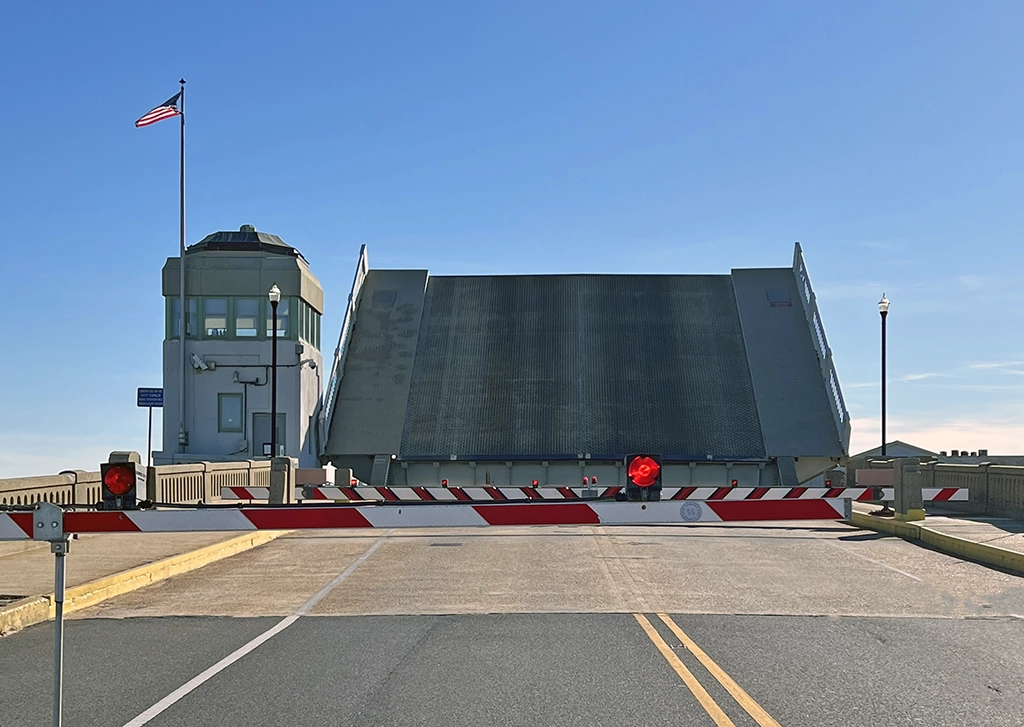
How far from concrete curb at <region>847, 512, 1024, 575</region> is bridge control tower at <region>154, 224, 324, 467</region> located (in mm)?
23780

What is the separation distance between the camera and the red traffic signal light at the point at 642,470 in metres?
11.1

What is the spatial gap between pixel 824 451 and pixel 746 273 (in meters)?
12.1

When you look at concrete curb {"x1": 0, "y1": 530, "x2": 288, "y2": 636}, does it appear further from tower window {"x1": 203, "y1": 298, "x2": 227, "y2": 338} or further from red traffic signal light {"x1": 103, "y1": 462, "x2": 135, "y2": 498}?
tower window {"x1": 203, "y1": 298, "x2": 227, "y2": 338}

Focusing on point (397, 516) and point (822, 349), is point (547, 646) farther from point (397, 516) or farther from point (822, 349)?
point (822, 349)

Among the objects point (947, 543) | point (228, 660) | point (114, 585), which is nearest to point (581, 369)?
point (947, 543)

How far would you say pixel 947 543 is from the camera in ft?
61.5

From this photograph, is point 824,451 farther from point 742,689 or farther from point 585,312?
point 742,689

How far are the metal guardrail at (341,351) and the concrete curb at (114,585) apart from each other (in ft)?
73.1

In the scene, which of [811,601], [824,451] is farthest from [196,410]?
[811,601]

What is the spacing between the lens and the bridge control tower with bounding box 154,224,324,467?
4181cm

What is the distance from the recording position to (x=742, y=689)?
7832mm

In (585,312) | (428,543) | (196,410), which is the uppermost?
(585,312)

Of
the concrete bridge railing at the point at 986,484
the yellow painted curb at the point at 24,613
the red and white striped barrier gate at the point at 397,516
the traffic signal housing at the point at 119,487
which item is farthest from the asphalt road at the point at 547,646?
the concrete bridge railing at the point at 986,484

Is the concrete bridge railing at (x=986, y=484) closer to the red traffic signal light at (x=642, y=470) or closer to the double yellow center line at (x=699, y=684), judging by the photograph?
the red traffic signal light at (x=642, y=470)
